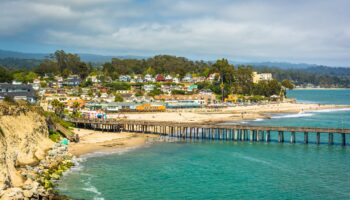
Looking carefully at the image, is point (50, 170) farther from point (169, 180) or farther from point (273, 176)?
point (273, 176)

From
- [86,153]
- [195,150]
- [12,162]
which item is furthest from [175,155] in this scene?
[12,162]

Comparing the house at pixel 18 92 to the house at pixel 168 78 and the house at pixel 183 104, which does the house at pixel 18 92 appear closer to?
the house at pixel 183 104

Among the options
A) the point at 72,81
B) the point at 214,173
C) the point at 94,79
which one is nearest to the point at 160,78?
the point at 94,79

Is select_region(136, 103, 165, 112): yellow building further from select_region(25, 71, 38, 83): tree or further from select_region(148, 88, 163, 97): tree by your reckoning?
select_region(25, 71, 38, 83): tree

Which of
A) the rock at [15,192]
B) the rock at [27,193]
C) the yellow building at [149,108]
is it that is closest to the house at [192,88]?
the yellow building at [149,108]

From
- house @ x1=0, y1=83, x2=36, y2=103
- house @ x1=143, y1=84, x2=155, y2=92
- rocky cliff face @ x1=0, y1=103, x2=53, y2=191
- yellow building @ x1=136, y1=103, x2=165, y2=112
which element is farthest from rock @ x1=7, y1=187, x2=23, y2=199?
house @ x1=143, y1=84, x2=155, y2=92

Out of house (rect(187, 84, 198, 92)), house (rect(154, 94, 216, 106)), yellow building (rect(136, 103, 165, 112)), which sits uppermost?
house (rect(187, 84, 198, 92))
